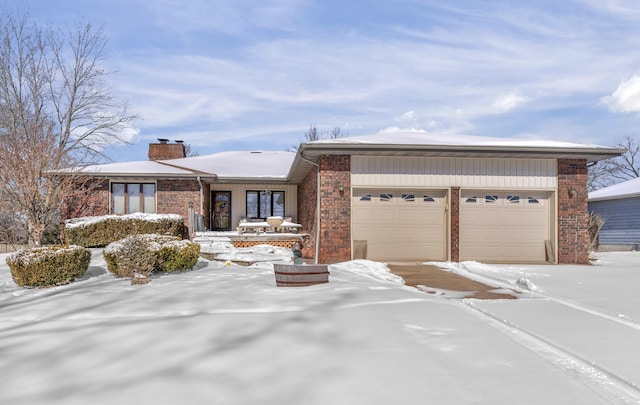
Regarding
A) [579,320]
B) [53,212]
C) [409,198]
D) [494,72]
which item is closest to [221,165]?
[53,212]

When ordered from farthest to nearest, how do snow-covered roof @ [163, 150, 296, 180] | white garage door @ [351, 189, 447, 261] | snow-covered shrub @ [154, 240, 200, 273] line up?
snow-covered roof @ [163, 150, 296, 180] < white garage door @ [351, 189, 447, 261] < snow-covered shrub @ [154, 240, 200, 273]

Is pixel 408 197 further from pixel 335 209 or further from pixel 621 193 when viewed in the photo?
pixel 621 193

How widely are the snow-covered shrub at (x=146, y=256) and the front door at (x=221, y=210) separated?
A: 927cm

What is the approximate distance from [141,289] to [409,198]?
24.7 feet

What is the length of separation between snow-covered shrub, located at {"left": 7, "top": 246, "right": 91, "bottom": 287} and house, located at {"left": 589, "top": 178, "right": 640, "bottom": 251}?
21820 mm

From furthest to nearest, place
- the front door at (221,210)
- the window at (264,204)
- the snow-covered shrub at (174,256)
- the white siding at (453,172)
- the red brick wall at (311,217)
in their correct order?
1. the window at (264,204)
2. the front door at (221,210)
3. the red brick wall at (311,217)
4. the white siding at (453,172)
5. the snow-covered shrub at (174,256)

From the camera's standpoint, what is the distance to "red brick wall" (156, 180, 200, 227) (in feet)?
54.1

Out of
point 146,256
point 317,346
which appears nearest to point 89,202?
point 146,256

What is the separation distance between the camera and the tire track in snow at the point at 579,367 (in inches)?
120

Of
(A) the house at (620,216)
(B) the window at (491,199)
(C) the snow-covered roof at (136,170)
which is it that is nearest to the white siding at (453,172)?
(B) the window at (491,199)

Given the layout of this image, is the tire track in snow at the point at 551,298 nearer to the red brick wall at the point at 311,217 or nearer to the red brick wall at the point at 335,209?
the red brick wall at the point at 335,209

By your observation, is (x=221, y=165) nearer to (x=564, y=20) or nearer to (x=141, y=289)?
(x=141, y=289)

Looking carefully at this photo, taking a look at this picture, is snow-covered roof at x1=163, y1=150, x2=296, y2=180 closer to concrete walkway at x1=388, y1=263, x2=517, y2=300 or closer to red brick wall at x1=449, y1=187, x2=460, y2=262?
red brick wall at x1=449, y1=187, x2=460, y2=262

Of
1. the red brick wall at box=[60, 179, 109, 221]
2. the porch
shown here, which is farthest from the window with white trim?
the red brick wall at box=[60, 179, 109, 221]
